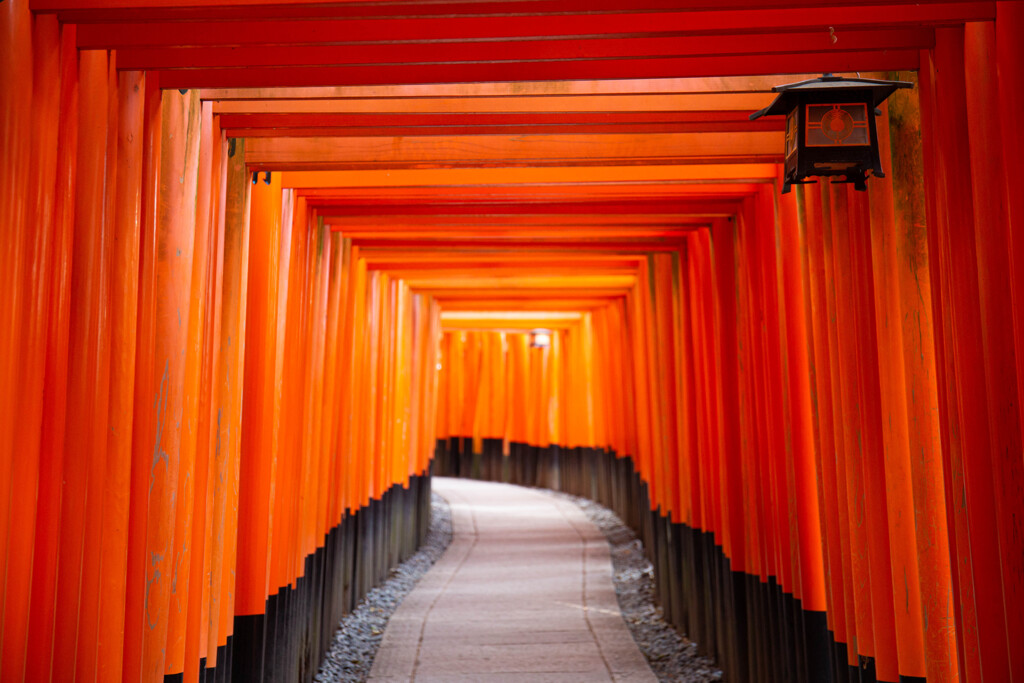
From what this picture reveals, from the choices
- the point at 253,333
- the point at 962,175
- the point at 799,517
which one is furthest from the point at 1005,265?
the point at 253,333

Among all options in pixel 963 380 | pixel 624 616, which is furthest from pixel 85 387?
pixel 624 616

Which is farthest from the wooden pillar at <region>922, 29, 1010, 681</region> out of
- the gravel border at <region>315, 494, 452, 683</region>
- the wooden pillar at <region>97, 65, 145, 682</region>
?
the gravel border at <region>315, 494, 452, 683</region>

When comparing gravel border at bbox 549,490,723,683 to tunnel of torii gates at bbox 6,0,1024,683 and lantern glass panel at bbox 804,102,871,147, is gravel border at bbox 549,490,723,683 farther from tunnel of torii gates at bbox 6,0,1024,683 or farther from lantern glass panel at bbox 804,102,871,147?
lantern glass panel at bbox 804,102,871,147

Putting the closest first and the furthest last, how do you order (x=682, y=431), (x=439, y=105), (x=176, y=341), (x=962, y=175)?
(x=962, y=175), (x=176, y=341), (x=439, y=105), (x=682, y=431)

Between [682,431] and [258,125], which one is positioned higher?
[258,125]

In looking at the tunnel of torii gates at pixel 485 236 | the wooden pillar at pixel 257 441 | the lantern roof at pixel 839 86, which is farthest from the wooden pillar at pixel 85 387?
the lantern roof at pixel 839 86

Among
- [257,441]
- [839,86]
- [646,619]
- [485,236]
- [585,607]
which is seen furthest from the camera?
[585,607]

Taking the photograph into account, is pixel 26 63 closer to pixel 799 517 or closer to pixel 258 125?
pixel 258 125

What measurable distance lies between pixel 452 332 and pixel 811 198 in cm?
1479

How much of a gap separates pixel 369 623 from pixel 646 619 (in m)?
2.40

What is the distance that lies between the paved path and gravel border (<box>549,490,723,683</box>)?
136 mm

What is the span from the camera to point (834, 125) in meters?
3.03

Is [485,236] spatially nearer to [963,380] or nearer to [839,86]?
[839,86]

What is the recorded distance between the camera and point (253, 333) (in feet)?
15.5
